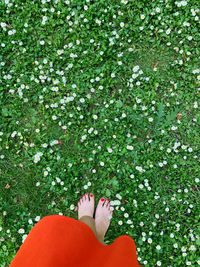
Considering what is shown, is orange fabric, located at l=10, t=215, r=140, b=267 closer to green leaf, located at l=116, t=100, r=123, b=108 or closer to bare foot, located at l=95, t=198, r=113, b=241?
bare foot, located at l=95, t=198, r=113, b=241

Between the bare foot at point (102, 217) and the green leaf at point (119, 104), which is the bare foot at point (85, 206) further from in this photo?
the green leaf at point (119, 104)

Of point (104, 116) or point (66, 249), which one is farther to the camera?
point (104, 116)

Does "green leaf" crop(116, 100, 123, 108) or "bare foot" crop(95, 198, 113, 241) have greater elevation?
"green leaf" crop(116, 100, 123, 108)

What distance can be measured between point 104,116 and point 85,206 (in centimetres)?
118

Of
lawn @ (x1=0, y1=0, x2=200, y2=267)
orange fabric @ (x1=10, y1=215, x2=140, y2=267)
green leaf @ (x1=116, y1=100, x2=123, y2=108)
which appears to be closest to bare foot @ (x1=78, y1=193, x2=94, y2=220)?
lawn @ (x1=0, y1=0, x2=200, y2=267)

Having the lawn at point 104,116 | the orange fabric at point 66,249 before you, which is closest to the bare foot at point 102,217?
the lawn at point 104,116

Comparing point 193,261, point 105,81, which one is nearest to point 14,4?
point 105,81

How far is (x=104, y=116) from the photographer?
3256 mm

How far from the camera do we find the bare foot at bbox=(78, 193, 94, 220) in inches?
125

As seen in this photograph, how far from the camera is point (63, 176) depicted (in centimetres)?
320

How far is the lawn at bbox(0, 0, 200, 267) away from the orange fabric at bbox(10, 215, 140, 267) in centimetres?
62

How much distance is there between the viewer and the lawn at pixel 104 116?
3.17 meters

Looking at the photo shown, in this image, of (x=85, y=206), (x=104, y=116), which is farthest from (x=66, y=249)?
(x=104, y=116)

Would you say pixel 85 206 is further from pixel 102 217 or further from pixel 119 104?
pixel 119 104
